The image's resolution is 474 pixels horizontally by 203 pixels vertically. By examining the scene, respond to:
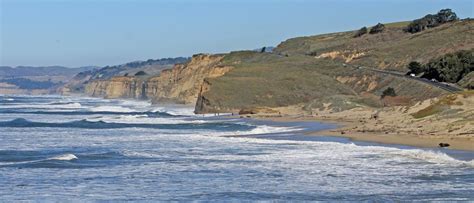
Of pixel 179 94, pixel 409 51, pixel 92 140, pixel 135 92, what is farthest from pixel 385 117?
pixel 135 92

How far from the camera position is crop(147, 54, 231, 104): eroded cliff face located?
351 ft

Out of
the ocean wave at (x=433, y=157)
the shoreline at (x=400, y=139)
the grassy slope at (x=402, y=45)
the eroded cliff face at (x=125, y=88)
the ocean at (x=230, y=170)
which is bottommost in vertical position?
the ocean at (x=230, y=170)

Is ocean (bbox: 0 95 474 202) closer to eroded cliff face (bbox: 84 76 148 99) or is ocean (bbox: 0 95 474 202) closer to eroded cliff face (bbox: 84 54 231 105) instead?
eroded cliff face (bbox: 84 54 231 105)

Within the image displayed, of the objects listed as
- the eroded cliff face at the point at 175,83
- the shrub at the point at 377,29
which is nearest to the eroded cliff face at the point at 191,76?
the eroded cliff face at the point at 175,83

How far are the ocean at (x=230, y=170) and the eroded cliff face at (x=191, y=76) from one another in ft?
212

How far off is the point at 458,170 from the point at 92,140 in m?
21.6

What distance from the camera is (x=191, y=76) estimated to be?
120m

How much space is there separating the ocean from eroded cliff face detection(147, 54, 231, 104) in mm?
64577

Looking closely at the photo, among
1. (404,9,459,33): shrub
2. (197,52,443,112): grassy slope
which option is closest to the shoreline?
(197,52,443,112): grassy slope

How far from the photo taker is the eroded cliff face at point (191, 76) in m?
107

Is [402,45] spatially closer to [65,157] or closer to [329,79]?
[329,79]

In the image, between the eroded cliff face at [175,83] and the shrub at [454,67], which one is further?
the eroded cliff face at [175,83]

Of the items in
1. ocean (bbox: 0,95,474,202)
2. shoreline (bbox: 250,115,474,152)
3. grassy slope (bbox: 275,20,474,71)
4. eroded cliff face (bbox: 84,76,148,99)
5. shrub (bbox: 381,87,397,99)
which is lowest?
ocean (bbox: 0,95,474,202)

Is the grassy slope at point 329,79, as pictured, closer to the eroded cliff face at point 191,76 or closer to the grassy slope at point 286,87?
the grassy slope at point 286,87
